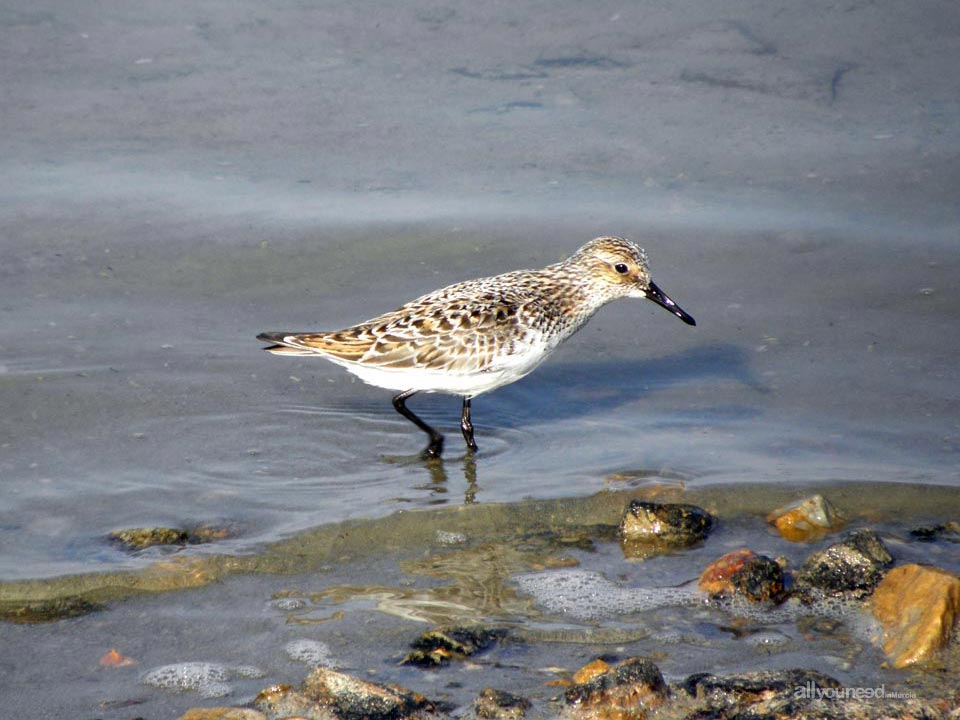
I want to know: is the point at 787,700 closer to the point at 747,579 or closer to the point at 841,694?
the point at 841,694

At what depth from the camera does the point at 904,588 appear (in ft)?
16.7

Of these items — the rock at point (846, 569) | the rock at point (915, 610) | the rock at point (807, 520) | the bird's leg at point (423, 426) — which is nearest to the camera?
the rock at point (915, 610)

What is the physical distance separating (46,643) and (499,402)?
356 centimetres

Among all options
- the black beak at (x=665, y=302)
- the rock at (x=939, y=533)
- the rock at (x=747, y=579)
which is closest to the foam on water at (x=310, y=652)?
the rock at (x=747, y=579)

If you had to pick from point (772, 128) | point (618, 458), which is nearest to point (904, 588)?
point (618, 458)

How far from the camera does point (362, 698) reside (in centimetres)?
439

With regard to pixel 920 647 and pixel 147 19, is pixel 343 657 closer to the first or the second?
pixel 920 647

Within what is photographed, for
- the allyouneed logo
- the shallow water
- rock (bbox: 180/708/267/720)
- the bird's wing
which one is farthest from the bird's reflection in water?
the allyouneed logo

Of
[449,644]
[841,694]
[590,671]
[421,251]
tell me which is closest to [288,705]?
[449,644]

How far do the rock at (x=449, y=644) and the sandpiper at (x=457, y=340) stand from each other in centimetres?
217

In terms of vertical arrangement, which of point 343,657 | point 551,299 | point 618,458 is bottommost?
point 343,657

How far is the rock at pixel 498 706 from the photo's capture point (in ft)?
14.4

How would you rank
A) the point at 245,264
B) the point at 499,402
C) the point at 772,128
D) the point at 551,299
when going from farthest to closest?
the point at 772,128, the point at 245,264, the point at 499,402, the point at 551,299

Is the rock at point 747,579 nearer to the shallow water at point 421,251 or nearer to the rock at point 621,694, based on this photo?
the shallow water at point 421,251
